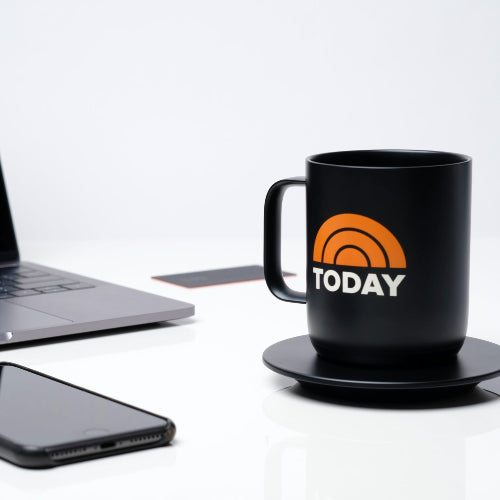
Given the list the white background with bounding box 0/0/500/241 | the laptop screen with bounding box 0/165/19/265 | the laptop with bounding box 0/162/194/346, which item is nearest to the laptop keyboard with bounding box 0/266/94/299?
the laptop with bounding box 0/162/194/346

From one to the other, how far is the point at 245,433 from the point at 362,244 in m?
0.14

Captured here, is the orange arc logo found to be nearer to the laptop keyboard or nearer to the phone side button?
Answer: the phone side button

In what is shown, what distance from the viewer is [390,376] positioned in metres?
0.60

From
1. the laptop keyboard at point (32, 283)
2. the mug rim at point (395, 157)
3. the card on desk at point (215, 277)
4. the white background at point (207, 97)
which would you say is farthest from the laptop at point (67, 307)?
the white background at point (207, 97)

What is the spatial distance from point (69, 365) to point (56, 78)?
97cm

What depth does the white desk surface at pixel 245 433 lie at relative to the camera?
19.6 inches

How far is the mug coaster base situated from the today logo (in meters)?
0.05

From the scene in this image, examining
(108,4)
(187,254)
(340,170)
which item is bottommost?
(187,254)

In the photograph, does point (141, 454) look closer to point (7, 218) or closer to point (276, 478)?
point (276, 478)

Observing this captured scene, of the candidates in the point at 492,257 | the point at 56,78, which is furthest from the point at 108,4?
the point at 492,257

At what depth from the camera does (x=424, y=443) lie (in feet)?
1.83

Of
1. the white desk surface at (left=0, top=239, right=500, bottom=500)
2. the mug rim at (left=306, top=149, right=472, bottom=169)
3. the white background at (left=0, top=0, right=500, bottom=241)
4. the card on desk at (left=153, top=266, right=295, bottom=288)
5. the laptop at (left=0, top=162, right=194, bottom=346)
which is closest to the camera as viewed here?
the white desk surface at (left=0, top=239, right=500, bottom=500)

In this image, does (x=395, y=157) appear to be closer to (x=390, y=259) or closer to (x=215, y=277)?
(x=390, y=259)

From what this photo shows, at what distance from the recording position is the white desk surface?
498 mm
